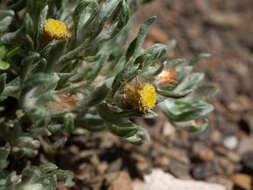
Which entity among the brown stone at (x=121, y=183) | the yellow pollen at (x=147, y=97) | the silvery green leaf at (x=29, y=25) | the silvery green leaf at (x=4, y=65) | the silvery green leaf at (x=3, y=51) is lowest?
the brown stone at (x=121, y=183)

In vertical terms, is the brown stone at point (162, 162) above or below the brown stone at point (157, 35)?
below

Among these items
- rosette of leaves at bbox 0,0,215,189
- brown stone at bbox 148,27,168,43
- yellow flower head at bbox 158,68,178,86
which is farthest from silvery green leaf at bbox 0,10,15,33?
brown stone at bbox 148,27,168,43

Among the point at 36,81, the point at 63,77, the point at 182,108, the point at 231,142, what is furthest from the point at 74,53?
the point at 231,142

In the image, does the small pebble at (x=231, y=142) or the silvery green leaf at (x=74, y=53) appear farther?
the small pebble at (x=231, y=142)

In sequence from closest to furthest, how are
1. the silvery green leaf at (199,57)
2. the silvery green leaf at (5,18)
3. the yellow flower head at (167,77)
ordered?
the silvery green leaf at (5,18) < the yellow flower head at (167,77) < the silvery green leaf at (199,57)

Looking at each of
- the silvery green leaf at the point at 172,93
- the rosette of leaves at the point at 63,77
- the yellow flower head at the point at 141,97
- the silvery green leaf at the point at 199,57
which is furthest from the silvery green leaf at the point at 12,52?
the silvery green leaf at the point at 199,57

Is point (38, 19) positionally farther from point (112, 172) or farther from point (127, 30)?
point (112, 172)

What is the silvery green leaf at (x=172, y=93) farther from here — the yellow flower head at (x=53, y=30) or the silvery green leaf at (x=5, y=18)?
the silvery green leaf at (x=5, y=18)

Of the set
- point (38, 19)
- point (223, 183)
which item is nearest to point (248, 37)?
point (223, 183)
